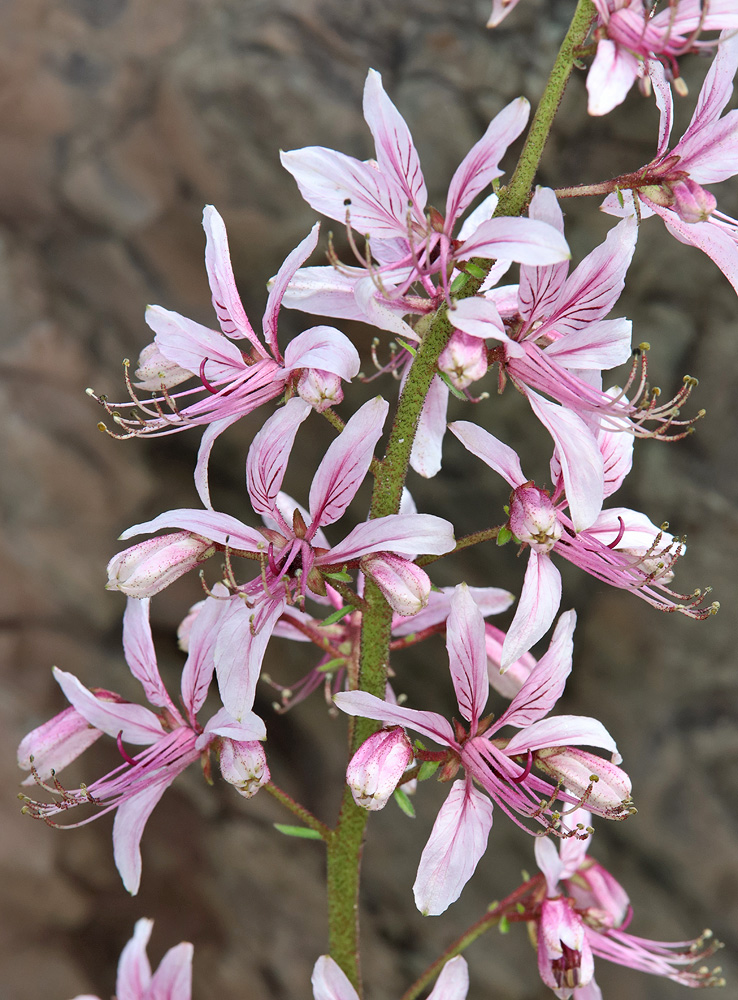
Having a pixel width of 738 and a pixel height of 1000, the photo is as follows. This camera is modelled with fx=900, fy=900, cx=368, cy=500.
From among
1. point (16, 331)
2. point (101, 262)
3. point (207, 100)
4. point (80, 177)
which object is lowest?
point (16, 331)

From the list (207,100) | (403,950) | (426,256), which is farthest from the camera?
(403,950)

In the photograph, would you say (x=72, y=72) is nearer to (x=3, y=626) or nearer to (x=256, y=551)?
(x=3, y=626)

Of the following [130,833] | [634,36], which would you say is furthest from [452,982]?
[634,36]

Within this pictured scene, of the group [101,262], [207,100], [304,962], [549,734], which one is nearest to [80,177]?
[101,262]

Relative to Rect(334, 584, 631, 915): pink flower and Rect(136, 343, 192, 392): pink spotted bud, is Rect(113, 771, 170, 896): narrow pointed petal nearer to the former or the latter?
Rect(334, 584, 631, 915): pink flower

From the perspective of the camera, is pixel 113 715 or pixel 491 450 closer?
pixel 491 450

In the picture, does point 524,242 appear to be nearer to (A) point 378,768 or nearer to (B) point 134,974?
(A) point 378,768
